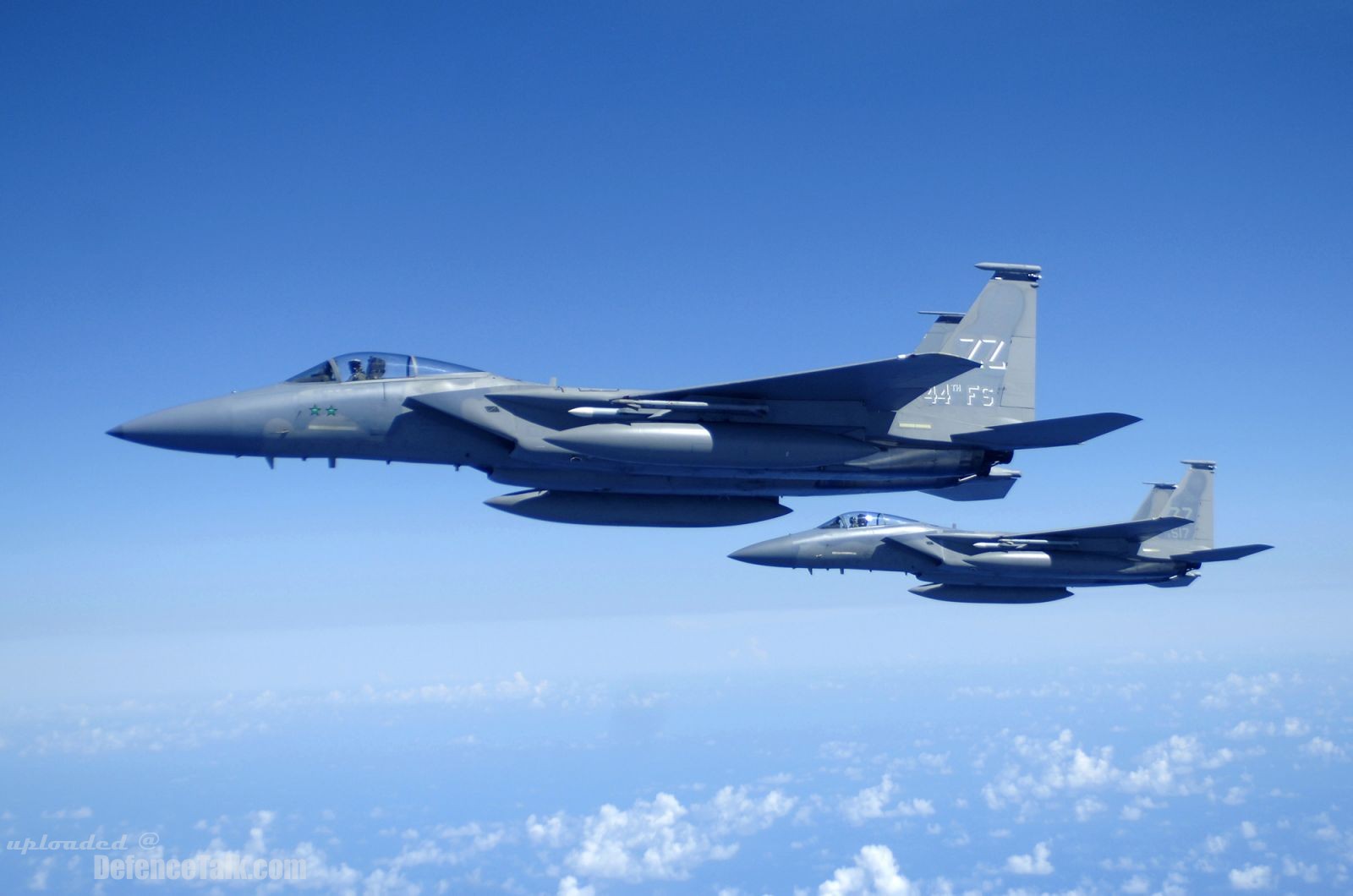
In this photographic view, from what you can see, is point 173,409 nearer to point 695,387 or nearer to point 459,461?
point 459,461

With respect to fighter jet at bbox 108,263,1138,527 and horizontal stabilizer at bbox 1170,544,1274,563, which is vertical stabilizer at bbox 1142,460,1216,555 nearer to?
horizontal stabilizer at bbox 1170,544,1274,563

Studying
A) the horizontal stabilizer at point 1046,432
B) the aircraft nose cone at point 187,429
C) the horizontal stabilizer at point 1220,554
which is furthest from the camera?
the horizontal stabilizer at point 1220,554

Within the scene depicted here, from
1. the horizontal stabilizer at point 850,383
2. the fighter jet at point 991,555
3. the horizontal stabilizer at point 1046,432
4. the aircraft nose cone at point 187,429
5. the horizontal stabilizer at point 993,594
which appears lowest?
the horizontal stabilizer at point 993,594

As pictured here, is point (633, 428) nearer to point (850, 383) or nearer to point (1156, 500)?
point (850, 383)

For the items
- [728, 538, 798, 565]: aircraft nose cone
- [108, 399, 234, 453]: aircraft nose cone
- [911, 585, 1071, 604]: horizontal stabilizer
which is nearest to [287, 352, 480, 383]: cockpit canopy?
[108, 399, 234, 453]: aircraft nose cone

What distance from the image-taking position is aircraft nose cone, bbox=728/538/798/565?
998 inches

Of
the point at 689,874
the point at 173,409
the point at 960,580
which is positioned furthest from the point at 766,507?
the point at 689,874

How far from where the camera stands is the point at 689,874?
19888 centimetres

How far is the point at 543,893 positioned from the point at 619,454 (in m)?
198

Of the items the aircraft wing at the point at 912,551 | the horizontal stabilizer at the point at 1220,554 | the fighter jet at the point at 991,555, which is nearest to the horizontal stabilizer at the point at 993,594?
the fighter jet at the point at 991,555

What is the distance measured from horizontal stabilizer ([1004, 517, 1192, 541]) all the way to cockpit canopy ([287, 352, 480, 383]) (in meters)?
20.1

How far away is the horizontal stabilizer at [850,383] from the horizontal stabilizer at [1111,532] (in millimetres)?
15283

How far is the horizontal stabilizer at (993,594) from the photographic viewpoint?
Result: 26.4 metres

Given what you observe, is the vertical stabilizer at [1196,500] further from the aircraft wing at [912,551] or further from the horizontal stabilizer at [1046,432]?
the horizontal stabilizer at [1046,432]
